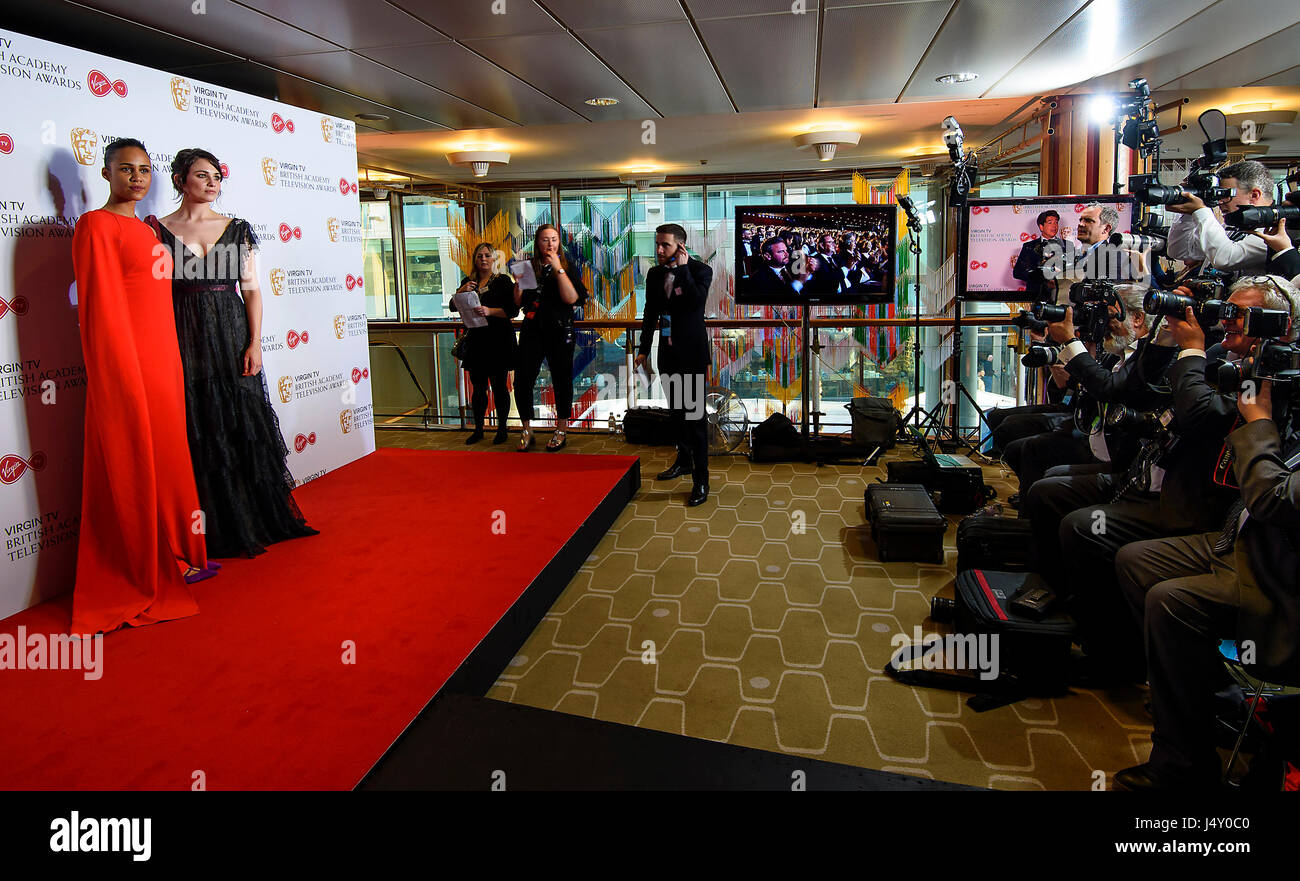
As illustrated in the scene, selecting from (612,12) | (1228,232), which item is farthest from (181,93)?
(1228,232)

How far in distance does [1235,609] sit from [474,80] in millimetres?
4427

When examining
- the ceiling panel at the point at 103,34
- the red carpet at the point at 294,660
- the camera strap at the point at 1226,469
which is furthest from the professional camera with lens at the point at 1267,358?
the ceiling panel at the point at 103,34

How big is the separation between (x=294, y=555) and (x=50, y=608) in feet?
2.78

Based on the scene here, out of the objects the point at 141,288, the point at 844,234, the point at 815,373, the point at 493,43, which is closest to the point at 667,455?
the point at 815,373

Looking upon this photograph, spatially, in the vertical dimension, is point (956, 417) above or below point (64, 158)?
below

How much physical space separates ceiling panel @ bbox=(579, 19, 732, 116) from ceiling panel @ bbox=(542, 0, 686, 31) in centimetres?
9

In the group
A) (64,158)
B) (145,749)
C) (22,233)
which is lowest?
(145,749)

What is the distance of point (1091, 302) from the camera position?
10.7ft

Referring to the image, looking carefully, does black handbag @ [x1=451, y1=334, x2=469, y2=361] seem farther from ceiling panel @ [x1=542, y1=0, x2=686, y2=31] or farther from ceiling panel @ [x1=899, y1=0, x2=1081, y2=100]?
ceiling panel @ [x1=899, y1=0, x2=1081, y2=100]

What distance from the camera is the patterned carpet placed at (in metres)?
2.23

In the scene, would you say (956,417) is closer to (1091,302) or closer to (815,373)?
(815,373)

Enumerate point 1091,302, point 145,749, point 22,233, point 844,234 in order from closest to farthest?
1. point 145,749
2. point 22,233
3. point 1091,302
4. point 844,234

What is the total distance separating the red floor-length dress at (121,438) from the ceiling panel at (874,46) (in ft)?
10.2

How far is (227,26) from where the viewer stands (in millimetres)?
3514
